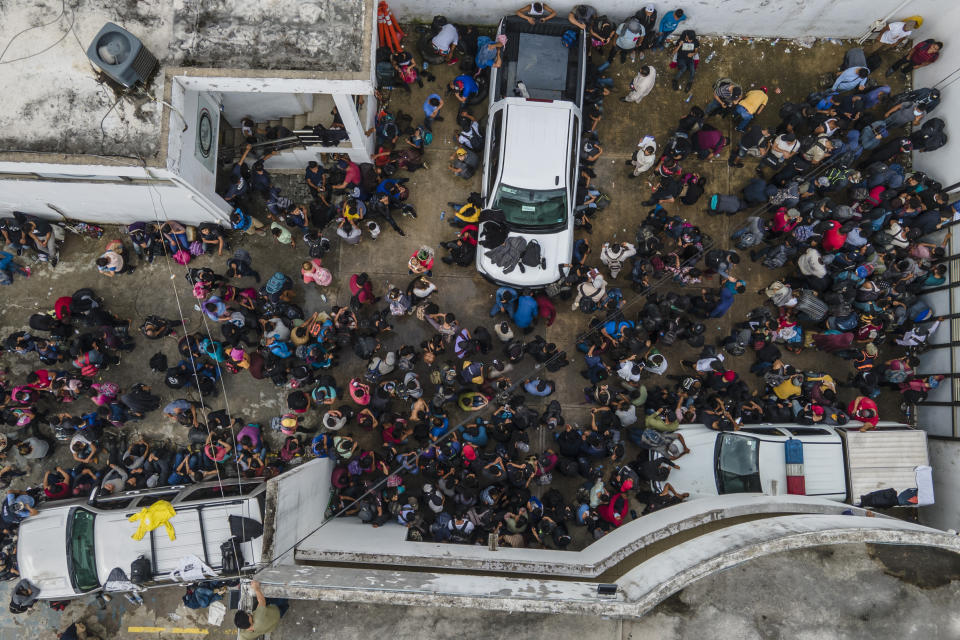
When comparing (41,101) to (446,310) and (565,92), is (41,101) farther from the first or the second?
(565,92)

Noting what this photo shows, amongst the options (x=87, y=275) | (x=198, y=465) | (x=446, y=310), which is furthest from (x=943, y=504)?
(x=87, y=275)

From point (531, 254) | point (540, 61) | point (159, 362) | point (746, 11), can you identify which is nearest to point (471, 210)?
point (531, 254)

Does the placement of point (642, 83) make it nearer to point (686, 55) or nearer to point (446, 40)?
point (686, 55)

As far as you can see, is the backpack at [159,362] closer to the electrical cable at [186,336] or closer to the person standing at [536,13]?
the electrical cable at [186,336]

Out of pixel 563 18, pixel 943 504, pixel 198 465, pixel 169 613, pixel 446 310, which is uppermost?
pixel 563 18

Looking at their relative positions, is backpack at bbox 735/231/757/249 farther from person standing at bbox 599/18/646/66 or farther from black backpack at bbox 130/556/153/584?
black backpack at bbox 130/556/153/584
